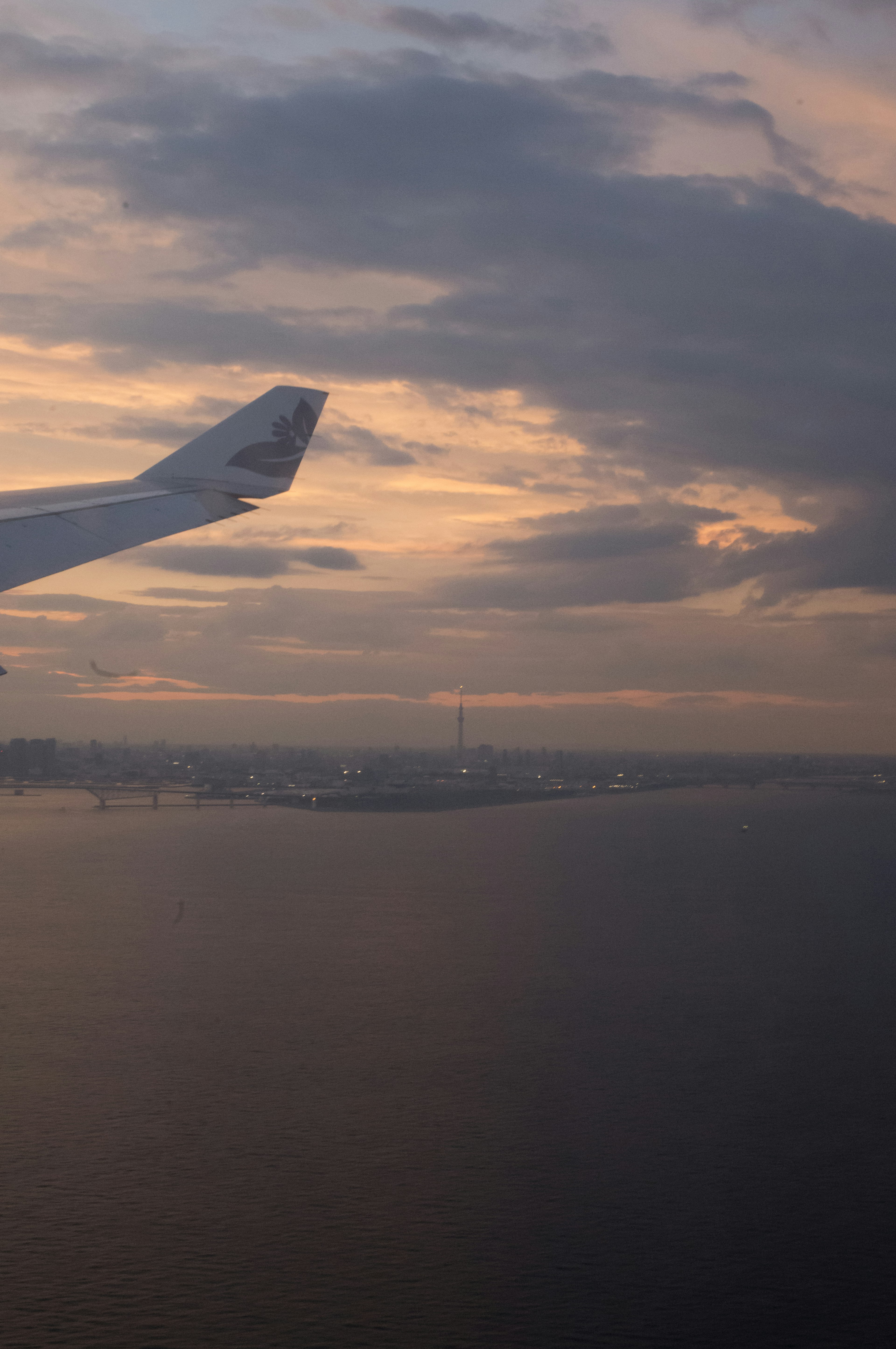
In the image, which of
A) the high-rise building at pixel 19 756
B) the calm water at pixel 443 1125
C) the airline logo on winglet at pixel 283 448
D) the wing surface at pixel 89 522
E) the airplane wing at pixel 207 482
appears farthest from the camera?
the high-rise building at pixel 19 756

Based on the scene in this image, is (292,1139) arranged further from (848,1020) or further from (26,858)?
(26,858)

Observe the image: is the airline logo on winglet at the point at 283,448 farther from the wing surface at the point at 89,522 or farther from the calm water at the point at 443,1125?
the calm water at the point at 443,1125

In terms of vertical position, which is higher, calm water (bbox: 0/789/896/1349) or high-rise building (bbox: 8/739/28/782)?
high-rise building (bbox: 8/739/28/782)

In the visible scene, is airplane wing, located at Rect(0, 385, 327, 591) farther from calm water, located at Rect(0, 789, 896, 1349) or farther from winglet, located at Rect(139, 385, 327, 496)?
calm water, located at Rect(0, 789, 896, 1349)

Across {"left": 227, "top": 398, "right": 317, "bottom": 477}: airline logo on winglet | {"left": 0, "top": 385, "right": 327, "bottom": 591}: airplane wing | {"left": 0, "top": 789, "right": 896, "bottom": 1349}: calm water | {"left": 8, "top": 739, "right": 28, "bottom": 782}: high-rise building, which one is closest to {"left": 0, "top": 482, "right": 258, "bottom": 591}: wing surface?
{"left": 0, "top": 385, "right": 327, "bottom": 591}: airplane wing

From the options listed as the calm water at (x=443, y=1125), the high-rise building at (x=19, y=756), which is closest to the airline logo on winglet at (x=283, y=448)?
the calm water at (x=443, y=1125)

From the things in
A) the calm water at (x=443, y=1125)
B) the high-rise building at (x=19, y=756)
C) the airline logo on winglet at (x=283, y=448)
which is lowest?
the calm water at (x=443, y=1125)

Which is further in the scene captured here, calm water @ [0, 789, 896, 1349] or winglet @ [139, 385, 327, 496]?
calm water @ [0, 789, 896, 1349]

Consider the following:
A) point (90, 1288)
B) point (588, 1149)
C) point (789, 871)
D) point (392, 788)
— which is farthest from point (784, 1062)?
point (392, 788)
